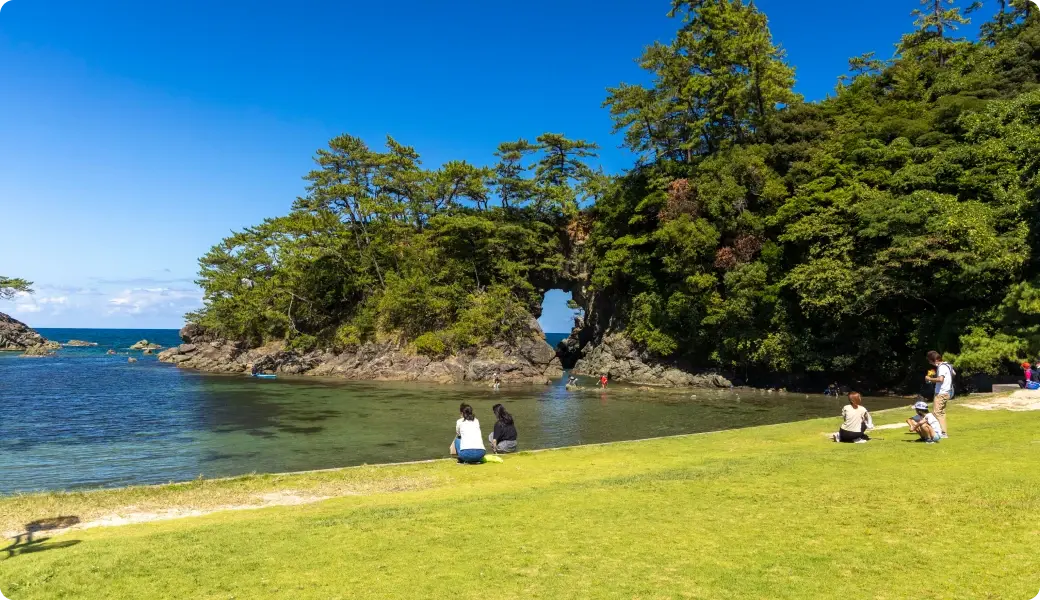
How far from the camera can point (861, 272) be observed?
32.5 meters

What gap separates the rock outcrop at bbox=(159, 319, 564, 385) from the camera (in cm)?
5178

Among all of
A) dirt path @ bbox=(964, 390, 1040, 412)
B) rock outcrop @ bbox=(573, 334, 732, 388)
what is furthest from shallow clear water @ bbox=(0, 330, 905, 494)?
dirt path @ bbox=(964, 390, 1040, 412)

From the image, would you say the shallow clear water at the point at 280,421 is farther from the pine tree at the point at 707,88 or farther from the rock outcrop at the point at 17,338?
the rock outcrop at the point at 17,338

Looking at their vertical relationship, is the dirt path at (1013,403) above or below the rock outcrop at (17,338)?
below

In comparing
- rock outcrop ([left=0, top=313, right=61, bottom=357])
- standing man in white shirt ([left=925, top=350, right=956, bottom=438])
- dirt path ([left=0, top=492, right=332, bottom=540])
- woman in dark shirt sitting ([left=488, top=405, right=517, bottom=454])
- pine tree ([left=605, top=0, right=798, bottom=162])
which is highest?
pine tree ([left=605, top=0, right=798, bottom=162])

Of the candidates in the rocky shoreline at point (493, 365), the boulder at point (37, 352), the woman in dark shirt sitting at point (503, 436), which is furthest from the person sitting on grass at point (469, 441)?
the boulder at point (37, 352)

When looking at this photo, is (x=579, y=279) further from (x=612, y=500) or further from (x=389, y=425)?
(x=612, y=500)

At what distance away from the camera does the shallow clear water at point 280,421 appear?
756 inches

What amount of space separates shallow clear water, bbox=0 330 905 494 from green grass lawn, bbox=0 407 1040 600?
310 inches

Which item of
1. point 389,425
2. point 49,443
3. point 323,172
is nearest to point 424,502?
point 389,425

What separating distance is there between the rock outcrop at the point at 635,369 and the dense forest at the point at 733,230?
143cm

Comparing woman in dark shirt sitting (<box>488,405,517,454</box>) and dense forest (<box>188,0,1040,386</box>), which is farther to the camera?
dense forest (<box>188,0,1040,386</box>)

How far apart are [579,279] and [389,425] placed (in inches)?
1506

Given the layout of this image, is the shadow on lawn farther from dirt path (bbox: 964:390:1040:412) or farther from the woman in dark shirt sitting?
dirt path (bbox: 964:390:1040:412)
